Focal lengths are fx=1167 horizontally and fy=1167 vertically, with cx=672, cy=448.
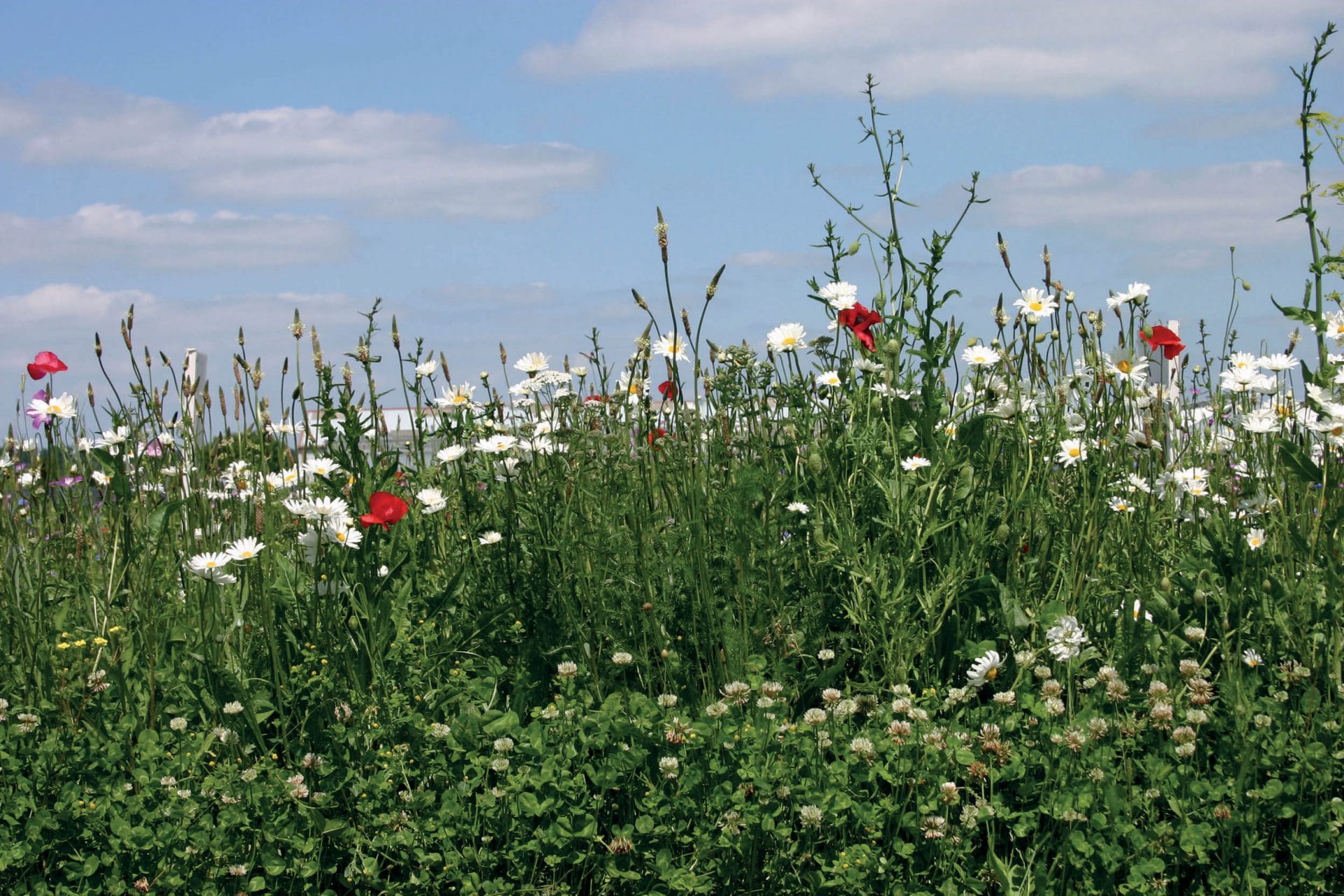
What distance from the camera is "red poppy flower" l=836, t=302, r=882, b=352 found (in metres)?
3.45

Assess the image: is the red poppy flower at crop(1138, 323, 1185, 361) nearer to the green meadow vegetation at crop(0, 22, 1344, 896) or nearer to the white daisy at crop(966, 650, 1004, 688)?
the green meadow vegetation at crop(0, 22, 1344, 896)

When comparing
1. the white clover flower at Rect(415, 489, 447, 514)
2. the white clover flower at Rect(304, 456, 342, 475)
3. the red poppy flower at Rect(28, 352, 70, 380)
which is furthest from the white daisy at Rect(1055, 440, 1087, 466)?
the red poppy flower at Rect(28, 352, 70, 380)

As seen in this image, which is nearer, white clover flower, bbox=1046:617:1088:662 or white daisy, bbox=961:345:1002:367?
white clover flower, bbox=1046:617:1088:662

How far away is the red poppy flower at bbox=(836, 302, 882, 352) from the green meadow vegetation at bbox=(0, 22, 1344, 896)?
73 millimetres

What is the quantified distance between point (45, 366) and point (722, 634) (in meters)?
2.58

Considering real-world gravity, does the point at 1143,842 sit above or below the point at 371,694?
below

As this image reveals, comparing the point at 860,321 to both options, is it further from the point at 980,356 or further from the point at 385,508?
the point at 385,508

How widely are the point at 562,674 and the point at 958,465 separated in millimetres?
1293

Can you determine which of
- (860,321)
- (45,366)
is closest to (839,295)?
(860,321)

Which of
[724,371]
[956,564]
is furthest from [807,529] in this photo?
[724,371]

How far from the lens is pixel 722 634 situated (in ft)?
10.4

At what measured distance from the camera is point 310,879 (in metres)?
2.55

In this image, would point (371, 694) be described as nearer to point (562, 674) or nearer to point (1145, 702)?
point (562, 674)

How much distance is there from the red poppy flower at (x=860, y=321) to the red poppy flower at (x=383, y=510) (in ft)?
4.63
